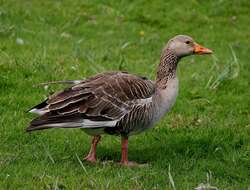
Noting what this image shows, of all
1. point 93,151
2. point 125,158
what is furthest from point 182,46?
point 93,151

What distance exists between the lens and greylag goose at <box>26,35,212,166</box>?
7219 millimetres

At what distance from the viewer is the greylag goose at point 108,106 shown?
7219mm

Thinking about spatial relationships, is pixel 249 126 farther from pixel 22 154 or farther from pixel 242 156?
pixel 22 154

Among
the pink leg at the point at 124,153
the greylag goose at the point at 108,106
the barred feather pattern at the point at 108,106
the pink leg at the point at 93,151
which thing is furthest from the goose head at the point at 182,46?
the pink leg at the point at 93,151

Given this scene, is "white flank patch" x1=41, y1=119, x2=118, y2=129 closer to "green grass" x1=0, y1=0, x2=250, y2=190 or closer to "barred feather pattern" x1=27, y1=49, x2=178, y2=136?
"barred feather pattern" x1=27, y1=49, x2=178, y2=136

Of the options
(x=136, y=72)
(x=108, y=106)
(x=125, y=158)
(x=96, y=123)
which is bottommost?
(x=125, y=158)

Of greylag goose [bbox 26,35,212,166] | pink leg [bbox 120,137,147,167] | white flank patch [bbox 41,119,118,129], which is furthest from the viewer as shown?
pink leg [bbox 120,137,147,167]

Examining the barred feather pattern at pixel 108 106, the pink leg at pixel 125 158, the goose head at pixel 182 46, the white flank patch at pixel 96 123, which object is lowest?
the pink leg at pixel 125 158

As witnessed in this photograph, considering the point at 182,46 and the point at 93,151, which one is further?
the point at 182,46

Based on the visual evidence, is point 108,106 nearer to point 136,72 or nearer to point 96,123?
point 96,123

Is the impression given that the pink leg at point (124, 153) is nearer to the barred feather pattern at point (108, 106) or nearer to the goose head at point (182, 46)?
the barred feather pattern at point (108, 106)

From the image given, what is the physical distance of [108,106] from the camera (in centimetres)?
745

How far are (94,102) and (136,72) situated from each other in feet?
13.8

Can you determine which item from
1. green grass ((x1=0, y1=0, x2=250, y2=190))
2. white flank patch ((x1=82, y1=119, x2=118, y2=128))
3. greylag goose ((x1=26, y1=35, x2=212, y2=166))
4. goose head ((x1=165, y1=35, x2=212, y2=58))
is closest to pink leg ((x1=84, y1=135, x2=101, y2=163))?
greylag goose ((x1=26, y1=35, x2=212, y2=166))
